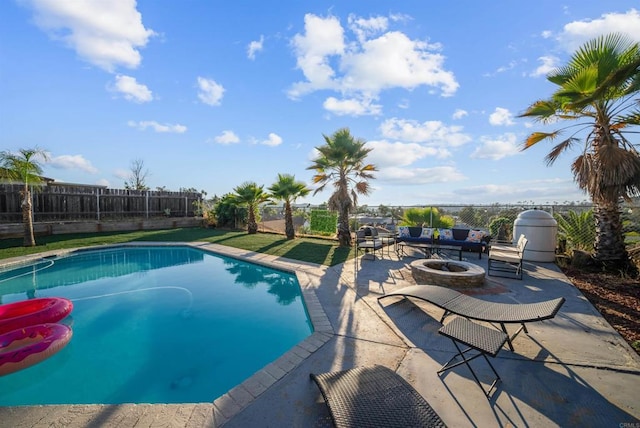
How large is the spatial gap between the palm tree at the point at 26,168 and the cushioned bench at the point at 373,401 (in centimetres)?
1410

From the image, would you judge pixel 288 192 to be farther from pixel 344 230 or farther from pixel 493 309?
pixel 493 309

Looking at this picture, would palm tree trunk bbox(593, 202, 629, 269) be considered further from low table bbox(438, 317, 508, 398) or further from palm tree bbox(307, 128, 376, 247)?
palm tree bbox(307, 128, 376, 247)

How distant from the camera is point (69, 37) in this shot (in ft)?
23.2

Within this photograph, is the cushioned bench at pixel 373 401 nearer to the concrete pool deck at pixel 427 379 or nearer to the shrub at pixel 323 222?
the concrete pool deck at pixel 427 379

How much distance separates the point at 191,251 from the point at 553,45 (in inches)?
535

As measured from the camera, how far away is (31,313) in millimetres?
4188

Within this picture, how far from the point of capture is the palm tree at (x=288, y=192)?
14406 millimetres

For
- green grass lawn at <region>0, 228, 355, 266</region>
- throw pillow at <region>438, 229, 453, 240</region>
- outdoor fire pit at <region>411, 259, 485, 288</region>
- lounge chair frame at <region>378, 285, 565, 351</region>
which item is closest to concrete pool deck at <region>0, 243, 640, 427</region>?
lounge chair frame at <region>378, 285, 565, 351</region>

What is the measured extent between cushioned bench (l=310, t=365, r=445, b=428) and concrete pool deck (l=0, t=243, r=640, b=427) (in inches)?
9.8

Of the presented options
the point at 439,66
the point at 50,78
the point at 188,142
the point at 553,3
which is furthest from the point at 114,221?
the point at 553,3

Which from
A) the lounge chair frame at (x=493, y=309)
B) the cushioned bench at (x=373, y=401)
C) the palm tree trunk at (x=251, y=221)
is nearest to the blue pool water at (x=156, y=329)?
the cushioned bench at (x=373, y=401)

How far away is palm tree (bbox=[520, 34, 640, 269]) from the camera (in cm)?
569

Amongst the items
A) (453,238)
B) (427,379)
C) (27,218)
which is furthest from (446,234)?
(27,218)

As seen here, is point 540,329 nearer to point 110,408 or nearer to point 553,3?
point 110,408
